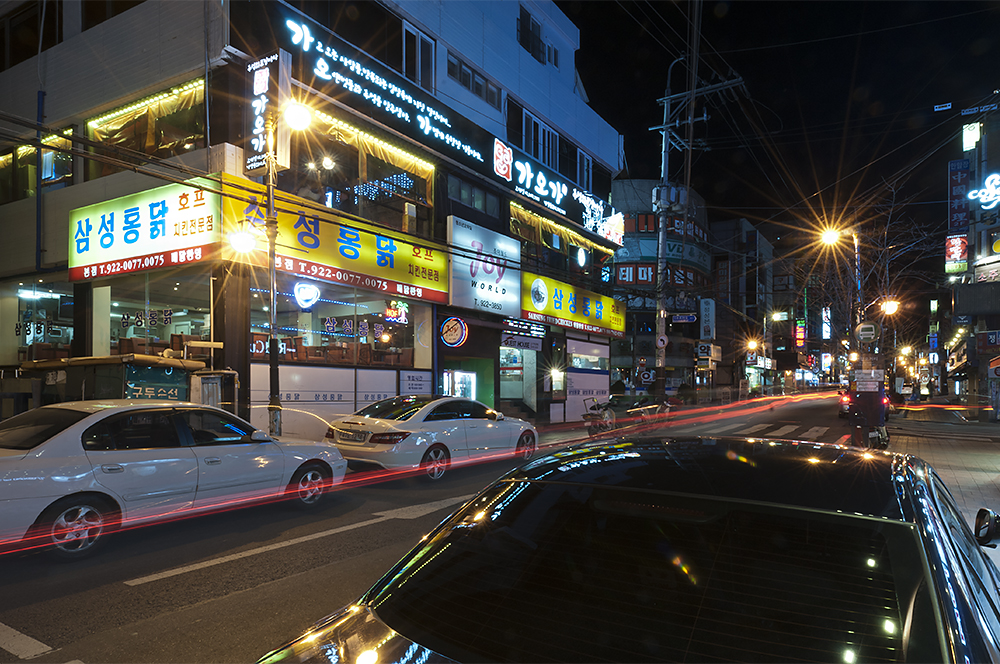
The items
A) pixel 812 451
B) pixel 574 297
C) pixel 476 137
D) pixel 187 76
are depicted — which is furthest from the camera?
pixel 574 297

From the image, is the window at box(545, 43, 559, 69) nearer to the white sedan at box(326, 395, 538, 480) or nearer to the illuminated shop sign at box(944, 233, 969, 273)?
the white sedan at box(326, 395, 538, 480)

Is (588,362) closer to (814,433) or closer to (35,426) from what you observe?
(814,433)

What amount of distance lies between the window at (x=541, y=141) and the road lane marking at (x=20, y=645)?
24187 mm

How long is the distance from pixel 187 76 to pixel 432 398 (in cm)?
1067

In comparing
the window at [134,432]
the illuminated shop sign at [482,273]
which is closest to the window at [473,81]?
the illuminated shop sign at [482,273]

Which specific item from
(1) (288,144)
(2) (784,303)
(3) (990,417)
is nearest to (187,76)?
(1) (288,144)

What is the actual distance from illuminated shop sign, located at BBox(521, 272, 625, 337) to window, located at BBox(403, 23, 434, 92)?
8.34 metres

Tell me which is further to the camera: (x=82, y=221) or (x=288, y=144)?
(x=82, y=221)

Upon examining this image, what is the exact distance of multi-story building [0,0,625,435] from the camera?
14211 millimetres

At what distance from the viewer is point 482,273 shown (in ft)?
71.9

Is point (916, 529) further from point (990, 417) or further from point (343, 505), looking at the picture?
point (990, 417)

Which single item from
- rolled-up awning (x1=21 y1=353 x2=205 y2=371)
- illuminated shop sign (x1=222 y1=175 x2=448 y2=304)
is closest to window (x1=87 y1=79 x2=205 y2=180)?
illuminated shop sign (x1=222 y1=175 x2=448 y2=304)

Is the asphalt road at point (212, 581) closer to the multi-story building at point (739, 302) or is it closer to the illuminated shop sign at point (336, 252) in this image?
the illuminated shop sign at point (336, 252)

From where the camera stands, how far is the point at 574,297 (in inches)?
1123
